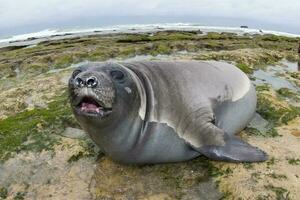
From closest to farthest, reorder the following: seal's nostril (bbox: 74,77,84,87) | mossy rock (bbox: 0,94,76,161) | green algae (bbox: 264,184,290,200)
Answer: seal's nostril (bbox: 74,77,84,87), green algae (bbox: 264,184,290,200), mossy rock (bbox: 0,94,76,161)

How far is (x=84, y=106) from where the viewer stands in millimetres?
5727

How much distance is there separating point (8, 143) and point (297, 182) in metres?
4.63

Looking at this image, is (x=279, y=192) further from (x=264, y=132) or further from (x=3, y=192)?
(x=3, y=192)

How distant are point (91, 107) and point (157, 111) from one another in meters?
1.13

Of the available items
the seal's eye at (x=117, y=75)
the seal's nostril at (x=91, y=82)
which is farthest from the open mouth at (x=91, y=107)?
the seal's eye at (x=117, y=75)

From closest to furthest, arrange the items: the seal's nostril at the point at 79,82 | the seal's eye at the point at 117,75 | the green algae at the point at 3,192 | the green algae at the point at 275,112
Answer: the seal's nostril at the point at 79,82 → the seal's eye at the point at 117,75 → the green algae at the point at 3,192 → the green algae at the point at 275,112

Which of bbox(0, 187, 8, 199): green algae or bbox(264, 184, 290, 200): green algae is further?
bbox(0, 187, 8, 199): green algae

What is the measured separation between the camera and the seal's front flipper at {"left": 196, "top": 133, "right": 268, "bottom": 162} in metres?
6.59

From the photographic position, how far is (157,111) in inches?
257

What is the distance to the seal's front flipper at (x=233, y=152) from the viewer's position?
659 cm

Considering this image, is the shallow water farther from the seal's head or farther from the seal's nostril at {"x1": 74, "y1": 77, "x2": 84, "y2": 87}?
the seal's nostril at {"x1": 74, "y1": 77, "x2": 84, "y2": 87}

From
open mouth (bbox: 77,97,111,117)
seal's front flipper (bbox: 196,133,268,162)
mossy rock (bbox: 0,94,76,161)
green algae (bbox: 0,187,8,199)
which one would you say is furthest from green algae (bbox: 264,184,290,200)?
mossy rock (bbox: 0,94,76,161)

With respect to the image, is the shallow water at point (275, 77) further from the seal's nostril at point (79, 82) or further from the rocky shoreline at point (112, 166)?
the seal's nostril at point (79, 82)

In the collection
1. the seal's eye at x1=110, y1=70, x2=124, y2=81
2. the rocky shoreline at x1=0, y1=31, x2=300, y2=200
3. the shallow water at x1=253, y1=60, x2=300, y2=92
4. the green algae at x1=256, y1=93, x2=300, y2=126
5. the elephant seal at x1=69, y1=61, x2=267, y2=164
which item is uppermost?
the seal's eye at x1=110, y1=70, x2=124, y2=81
